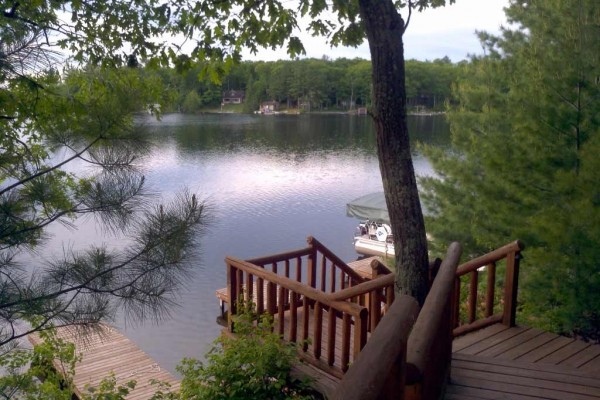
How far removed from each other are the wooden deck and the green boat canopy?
10208 mm

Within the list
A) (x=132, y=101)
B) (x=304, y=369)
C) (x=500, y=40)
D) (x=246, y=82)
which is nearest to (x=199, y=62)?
(x=132, y=101)

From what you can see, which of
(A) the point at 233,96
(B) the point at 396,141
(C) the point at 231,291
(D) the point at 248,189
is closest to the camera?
(B) the point at 396,141

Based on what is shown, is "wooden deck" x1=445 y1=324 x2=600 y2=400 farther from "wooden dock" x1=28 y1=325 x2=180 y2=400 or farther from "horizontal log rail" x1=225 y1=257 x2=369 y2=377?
"wooden dock" x1=28 y1=325 x2=180 y2=400

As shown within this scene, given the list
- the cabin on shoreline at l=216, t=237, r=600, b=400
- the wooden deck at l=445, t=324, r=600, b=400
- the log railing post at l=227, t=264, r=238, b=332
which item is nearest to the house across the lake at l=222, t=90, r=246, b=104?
the log railing post at l=227, t=264, r=238, b=332

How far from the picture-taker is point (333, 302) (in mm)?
3797

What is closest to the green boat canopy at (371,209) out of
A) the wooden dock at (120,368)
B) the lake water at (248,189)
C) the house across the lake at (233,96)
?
the lake water at (248,189)

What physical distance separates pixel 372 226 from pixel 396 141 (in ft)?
42.3

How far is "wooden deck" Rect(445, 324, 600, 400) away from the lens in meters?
3.06

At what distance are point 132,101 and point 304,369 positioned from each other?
7.14 feet

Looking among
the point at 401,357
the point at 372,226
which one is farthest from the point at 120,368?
the point at 372,226

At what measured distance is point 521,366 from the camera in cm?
342

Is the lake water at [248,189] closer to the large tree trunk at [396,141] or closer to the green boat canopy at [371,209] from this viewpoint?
the large tree trunk at [396,141]

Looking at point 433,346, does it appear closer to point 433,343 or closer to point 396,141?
point 433,343

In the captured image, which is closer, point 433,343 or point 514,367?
point 433,343
